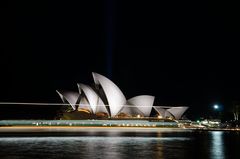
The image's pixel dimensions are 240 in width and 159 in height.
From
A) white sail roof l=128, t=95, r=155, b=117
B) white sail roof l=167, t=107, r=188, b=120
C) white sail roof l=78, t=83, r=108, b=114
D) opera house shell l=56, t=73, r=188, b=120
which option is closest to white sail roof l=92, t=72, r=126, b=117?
opera house shell l=56, t=73, r=188, b=120

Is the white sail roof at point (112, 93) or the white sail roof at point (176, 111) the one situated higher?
the white sail roof at point (112, 93)

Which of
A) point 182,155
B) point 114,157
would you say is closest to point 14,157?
point 114,157

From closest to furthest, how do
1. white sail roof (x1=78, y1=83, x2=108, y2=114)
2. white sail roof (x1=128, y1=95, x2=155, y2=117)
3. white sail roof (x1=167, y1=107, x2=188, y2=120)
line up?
white sail roof (x1=78, y1=83, x2=108, y2=114)
white sail roof (x1=128, y1=95, x2=155, y2=117)
white sail roof (x1=167, y1=107, x2=188, y2=120)

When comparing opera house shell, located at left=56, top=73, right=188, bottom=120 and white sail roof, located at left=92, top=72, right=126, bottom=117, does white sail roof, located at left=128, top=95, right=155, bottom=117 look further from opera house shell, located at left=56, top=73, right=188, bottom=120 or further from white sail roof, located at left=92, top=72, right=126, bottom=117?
white sail roof, located at left=92, top=72, right=126, bottom=117

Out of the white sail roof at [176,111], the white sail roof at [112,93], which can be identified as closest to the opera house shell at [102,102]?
the white sail roof at [112,93]

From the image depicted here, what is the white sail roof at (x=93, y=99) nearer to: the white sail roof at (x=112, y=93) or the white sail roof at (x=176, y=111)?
the white sail roof at (x=112, y=93)

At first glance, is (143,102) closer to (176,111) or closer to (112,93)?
(112,93)

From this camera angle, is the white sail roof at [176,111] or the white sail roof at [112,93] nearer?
the white sail roof at [112,93]

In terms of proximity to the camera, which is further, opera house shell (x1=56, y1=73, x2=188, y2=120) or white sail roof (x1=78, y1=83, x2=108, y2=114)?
white sail roof (x1=78, y1=83, x2=108, y2=114)
